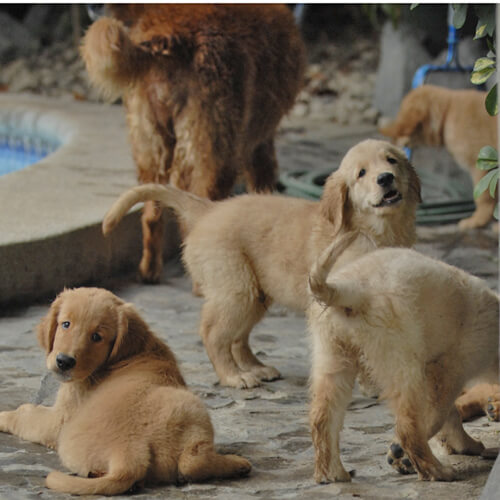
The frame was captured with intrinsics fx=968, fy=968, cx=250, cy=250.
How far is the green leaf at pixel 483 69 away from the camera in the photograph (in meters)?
3.15

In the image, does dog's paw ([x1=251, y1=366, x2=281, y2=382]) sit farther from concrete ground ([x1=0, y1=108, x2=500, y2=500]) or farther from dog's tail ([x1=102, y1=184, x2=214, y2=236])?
dog's tail ([x1=102, y1=184, x2=214, y2=236])

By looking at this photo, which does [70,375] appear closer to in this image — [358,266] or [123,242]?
[358,266]

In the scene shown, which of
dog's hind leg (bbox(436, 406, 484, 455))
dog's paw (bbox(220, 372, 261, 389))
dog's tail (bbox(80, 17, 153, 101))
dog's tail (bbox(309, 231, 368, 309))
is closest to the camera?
dog's tail (bbox(309, 231, 368, 309))

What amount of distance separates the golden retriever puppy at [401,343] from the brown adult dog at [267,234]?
807 millimetres

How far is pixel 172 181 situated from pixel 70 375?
7.71 ft

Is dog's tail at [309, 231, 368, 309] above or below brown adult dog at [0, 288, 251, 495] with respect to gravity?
above

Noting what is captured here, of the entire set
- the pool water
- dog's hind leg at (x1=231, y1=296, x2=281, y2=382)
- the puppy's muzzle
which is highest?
the puppy's muzzle

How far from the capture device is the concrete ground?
3.06 m

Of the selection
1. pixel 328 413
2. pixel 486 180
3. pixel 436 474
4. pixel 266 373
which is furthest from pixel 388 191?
pixel 436 474

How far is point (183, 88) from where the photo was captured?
5.33 meters

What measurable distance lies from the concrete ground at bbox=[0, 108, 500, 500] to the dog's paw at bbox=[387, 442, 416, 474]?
30 mm

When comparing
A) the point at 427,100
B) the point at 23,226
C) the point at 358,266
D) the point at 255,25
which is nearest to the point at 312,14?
the point at 427,100

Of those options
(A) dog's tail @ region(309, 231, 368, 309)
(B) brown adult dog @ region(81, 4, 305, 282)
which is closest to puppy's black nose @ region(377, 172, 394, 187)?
(A) dog's tail @ region(309, 231, 368, 309)

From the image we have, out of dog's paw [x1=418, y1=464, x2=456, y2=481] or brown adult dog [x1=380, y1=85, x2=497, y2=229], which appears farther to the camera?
brown adult dog [x1=380, y1=85, x2=497, y2=229]
